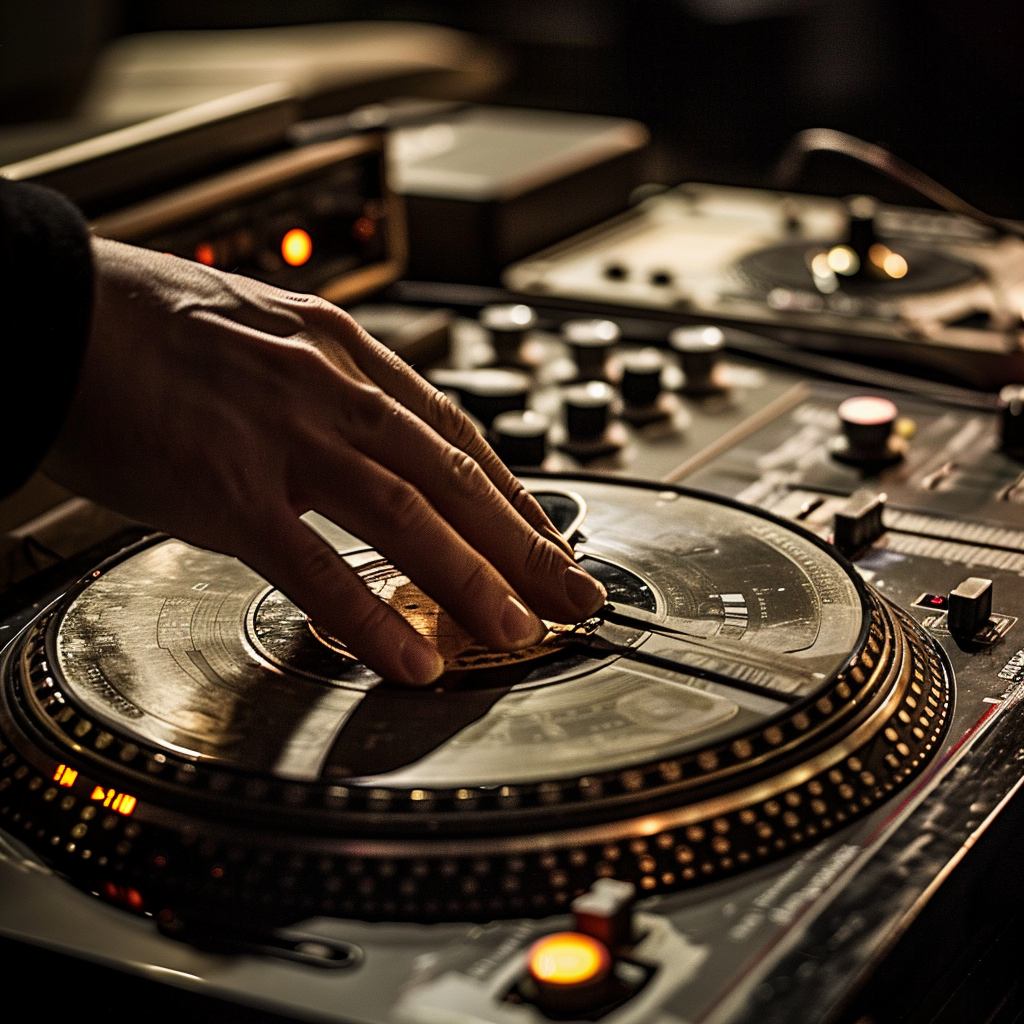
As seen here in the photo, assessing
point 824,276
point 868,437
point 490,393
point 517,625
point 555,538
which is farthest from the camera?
point 824,276

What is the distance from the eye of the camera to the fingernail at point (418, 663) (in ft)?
3.54

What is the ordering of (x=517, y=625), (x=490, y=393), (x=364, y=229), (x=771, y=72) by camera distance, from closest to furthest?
(x=517, y=625)
(x=490, y=393)
(x=364, y=229)
(x=771, y=72)

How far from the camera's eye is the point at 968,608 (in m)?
1.29

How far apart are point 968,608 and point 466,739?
51 cm

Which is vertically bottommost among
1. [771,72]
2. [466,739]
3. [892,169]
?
[771,72]

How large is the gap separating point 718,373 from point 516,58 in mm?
3761

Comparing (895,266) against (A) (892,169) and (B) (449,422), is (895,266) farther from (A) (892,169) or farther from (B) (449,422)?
(B) (449,422)

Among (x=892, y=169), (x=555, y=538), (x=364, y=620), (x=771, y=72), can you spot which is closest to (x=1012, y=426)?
(x=892, y=169)

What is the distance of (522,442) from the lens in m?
1.70

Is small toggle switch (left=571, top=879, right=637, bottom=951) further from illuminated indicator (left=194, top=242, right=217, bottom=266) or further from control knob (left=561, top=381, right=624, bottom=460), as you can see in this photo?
illuminated indicator (left=194, top=242, right=217, bottom=266)

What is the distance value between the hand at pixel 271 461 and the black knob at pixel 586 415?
25.0 inches

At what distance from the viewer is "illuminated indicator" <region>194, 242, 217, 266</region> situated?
183 cm

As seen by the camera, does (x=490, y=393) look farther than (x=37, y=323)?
Yes

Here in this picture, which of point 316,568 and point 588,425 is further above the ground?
point 316,568
